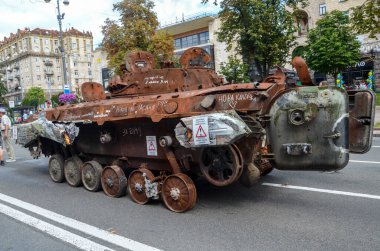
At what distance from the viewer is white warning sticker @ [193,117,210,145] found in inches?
203

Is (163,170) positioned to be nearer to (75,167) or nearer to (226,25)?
(75,167)

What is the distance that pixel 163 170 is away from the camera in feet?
21.5

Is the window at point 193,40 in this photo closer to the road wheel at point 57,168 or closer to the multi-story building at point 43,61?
the road wheel at point 57,168

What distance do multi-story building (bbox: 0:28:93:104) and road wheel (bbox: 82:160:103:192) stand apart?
77.0 meters

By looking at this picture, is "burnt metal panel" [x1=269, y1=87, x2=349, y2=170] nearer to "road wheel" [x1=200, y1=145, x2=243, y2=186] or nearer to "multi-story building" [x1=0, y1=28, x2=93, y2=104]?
"road wheel" [x1=200, y1=145, x2=243, y2=186]

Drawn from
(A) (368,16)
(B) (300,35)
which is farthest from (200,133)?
(B) (300,35)

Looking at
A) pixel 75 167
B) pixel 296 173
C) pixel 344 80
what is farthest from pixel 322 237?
pixel 344 80

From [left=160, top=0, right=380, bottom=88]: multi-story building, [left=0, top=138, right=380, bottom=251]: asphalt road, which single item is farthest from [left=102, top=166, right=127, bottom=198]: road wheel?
[left=160, top=0, right=380, bottom=88]: multi-story building

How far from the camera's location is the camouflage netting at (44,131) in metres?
7.50

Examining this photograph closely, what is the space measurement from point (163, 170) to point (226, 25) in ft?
34.1

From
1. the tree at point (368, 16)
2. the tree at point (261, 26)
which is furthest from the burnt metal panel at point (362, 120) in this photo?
the tree at point (261, 26)

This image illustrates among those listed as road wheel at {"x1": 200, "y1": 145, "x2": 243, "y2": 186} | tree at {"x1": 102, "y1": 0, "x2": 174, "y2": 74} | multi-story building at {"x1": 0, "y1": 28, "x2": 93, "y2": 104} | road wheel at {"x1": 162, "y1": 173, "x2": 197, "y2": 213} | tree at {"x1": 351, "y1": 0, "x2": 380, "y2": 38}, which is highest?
multi-story building at {"x1": 0, "y1": 28, "x2": 93, "y2": 104}

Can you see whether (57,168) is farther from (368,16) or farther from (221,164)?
(368,16)

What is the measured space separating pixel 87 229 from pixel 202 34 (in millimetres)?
35434
